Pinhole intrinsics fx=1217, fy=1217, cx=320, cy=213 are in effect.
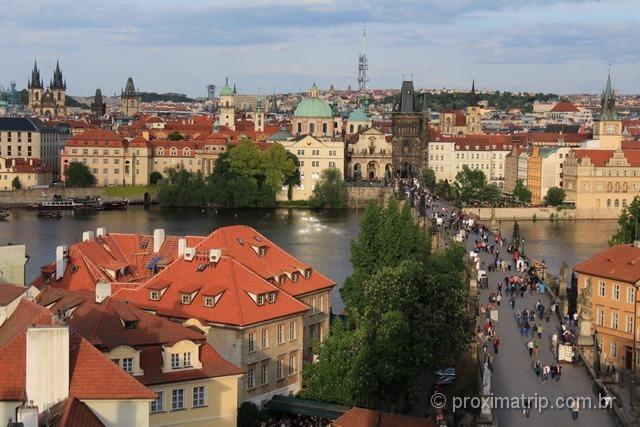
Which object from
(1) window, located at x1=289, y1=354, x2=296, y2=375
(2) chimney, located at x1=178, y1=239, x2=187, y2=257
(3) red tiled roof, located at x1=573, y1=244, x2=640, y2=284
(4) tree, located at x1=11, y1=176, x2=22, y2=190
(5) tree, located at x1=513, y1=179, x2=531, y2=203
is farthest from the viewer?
(4) tree, located at x1=11, y1=176, x2=22, y2=190

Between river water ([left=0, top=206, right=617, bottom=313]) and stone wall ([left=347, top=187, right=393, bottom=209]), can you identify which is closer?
river water ([left=0, top=206, right=617, bottom=313])

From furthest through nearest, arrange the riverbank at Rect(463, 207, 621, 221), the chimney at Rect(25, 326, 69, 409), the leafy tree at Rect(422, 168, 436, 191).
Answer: the leafy tree at Rect(422, 168, 436, 191), the riverbank at Rect(463, 207, 621, 221), the chimney at Rect(25, 326, 69, 409)

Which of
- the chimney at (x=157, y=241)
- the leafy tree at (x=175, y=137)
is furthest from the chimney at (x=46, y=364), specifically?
the leafy tree at (x=175, y=137)

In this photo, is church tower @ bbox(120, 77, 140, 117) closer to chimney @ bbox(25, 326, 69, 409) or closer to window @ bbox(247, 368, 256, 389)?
window @ bbox(247, 368, 256, 389)

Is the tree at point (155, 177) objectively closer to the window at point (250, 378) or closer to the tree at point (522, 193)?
the tree at point (522, 193)

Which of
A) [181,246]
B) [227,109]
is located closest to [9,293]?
[181,246]

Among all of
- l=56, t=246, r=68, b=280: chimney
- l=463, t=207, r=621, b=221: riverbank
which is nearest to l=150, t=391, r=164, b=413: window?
l=56, t=246, r=68, b=280: chimney

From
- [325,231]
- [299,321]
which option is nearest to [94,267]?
[299,321]
